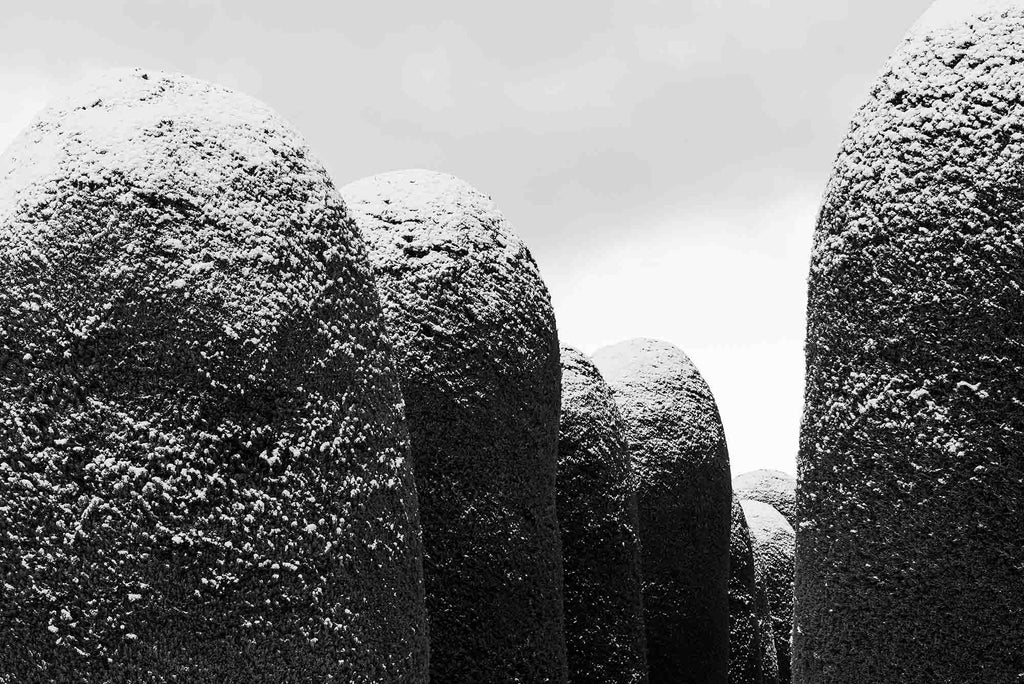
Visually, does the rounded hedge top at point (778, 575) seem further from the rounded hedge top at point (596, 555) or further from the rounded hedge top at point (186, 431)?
the rounded hedge top at point (186, 431)

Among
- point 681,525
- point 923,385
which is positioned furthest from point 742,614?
point 923,385

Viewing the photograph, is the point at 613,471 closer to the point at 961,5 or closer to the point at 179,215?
the point at 961,5

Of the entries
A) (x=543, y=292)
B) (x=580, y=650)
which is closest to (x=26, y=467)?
(x=543, y=292)

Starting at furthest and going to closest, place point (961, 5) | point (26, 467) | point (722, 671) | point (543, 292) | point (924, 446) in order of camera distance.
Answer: point (722, 671), point (543, 292), point (961, 5), point (924, 446), point (26, 467)

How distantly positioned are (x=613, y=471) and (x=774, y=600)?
21.4ft

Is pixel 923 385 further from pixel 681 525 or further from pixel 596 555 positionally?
pixel 681 525

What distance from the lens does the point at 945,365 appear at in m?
4.67

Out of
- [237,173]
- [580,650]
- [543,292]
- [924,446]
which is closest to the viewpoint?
[237,173]

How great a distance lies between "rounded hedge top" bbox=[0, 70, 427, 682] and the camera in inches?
154

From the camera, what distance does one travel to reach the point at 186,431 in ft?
13.1

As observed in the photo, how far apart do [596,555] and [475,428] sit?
6.62 feet

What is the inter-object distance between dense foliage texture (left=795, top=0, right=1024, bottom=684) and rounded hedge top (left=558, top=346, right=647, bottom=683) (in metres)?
2.30

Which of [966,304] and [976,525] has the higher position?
[966,304]

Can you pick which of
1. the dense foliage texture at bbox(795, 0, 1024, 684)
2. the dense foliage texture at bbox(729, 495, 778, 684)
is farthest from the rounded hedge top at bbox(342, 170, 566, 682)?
the dense foliage texture at bbox(729, 495, 778, 684)
